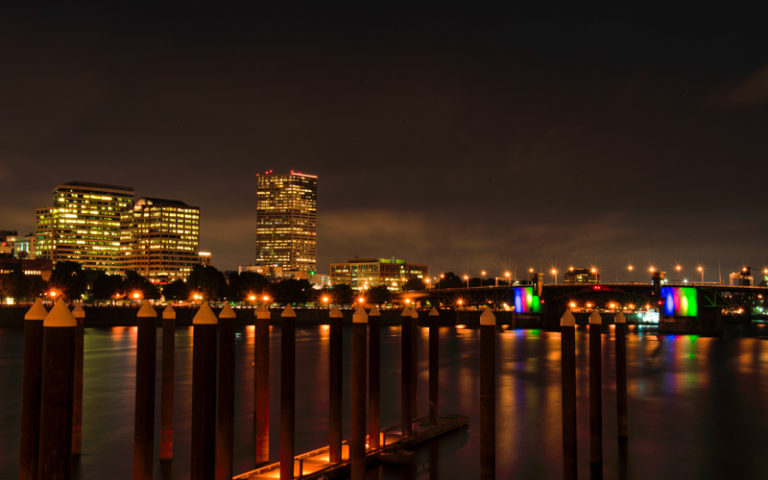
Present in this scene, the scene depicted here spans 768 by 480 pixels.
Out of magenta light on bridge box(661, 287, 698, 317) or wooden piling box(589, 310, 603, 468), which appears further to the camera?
magenta light on bridge box(661, 287, 698, 317)

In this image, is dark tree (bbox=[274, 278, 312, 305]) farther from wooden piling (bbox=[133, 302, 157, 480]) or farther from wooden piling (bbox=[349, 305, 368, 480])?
wooden piling (bbox=[133, 302, 157, 480])

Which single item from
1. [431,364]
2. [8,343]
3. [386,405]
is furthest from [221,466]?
[8,343]

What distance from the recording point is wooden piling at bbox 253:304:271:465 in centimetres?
1914

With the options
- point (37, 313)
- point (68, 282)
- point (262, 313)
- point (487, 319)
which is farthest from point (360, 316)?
point (68, 282)

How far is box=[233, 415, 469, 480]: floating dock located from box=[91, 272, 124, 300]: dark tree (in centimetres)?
15369

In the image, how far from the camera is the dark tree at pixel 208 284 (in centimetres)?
16338

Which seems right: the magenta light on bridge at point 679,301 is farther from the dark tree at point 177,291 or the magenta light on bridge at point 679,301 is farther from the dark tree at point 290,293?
the dark tree at point 177,291

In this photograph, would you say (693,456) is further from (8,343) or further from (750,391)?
(8,343)

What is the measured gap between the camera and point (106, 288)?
16112 cm

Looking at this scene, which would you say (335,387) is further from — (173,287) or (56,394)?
(173,287)

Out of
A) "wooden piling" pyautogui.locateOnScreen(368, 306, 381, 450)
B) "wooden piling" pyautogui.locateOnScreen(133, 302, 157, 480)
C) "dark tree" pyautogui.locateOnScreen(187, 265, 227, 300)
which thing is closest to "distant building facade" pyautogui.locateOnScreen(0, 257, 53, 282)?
"dark tree" pyautogui.locateOnScreen(187, 265, 227, 300)

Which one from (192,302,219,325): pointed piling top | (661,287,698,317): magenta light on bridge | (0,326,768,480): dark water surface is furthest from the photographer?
(661,287,698,317): magenta light on bridge

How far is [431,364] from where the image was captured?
926 inches

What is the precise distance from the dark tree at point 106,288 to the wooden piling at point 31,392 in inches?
6397
